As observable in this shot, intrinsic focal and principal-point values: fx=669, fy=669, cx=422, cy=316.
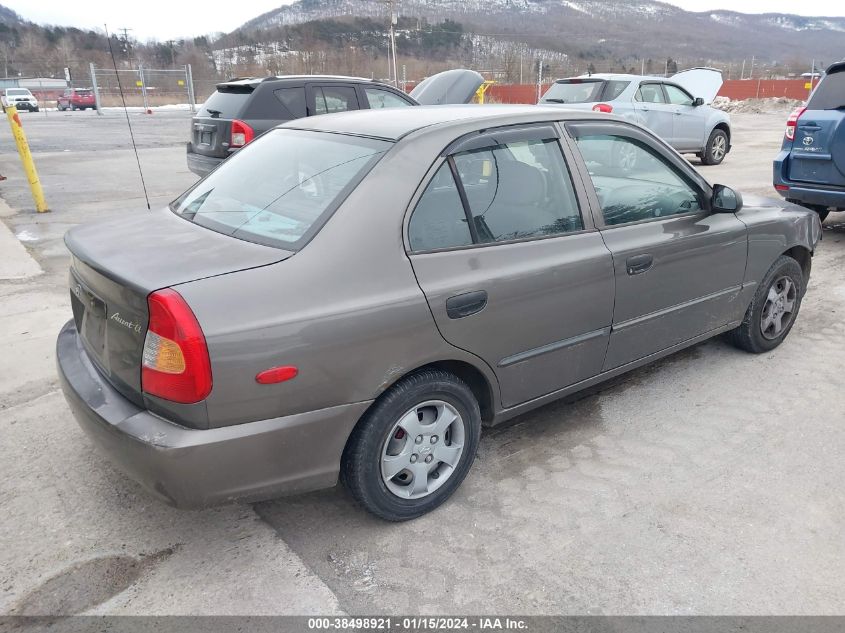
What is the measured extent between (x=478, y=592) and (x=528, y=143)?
1925mm

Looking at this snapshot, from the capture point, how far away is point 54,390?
3.83 m

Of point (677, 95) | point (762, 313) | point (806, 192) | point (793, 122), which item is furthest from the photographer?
point (677, 95)

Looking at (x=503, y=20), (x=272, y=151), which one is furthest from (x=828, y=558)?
(x=503, y=20)

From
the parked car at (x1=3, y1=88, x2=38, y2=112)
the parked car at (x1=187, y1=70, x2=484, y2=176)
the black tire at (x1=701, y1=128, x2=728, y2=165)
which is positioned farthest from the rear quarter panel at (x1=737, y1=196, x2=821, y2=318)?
the parked car at (x1=3, y1=88, x2=38, y2=112)

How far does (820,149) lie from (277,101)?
20.7 feet

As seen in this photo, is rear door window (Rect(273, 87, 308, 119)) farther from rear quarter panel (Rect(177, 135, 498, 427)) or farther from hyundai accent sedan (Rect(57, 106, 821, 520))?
rear quarter panel (Rect(177, 135, 498, 427))

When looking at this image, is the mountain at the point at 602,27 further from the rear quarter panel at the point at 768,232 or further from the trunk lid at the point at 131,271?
the trunk lid at the point at 131,271

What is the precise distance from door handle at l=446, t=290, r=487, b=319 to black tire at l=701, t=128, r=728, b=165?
12.4m

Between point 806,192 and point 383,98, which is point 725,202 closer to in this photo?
point 806,192

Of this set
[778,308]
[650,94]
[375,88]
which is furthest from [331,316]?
A: [650,94]

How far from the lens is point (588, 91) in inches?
473

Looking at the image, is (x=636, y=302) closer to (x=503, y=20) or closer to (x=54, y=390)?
(x=54, y=390)

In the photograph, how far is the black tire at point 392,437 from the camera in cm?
251

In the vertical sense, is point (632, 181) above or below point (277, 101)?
below
